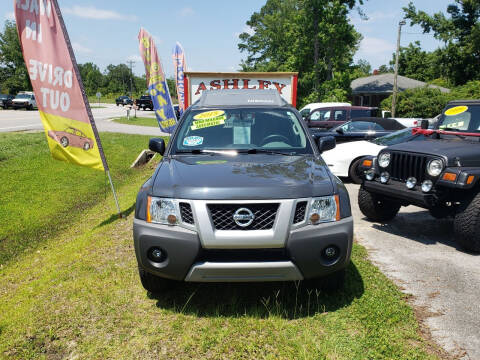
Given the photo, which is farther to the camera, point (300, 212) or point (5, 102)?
point (5, 102)

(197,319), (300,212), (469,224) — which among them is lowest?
(197,319)

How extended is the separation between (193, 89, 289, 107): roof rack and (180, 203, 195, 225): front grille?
6.91 ft

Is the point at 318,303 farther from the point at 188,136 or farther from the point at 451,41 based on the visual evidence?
the point at 451,41

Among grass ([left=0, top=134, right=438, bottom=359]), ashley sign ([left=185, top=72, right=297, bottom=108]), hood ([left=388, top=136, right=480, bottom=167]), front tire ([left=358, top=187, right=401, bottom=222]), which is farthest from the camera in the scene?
ashley sign ([left=185, top=72, right=297, bottom=108])

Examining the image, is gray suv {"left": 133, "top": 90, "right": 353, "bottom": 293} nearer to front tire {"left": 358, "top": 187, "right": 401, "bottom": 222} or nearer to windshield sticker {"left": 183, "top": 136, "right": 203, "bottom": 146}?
windshield sticker {"left": 183, "top": 136, "right": 203, "bottom": 146}

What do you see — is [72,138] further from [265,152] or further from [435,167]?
[435,167]

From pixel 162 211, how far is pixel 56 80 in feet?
13.5

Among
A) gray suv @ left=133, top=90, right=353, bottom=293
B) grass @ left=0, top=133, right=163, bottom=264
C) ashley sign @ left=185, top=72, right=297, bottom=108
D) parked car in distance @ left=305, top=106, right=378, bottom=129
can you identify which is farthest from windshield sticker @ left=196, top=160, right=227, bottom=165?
parked car in distance @ left=305, top=106, right=378, bottom=129

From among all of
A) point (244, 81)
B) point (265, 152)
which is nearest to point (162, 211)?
point (265, 152)

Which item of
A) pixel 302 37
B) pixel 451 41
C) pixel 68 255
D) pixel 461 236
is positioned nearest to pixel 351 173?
pixel 461 236

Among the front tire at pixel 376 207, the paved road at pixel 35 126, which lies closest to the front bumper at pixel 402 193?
the front tire at pixel 376 207

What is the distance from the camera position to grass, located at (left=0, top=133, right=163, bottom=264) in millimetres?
6309

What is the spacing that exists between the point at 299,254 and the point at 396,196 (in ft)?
9.19

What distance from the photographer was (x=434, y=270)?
13.9 ft
